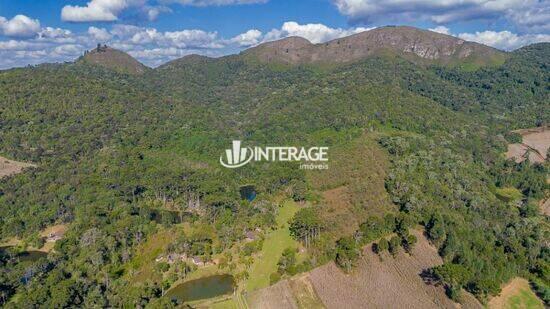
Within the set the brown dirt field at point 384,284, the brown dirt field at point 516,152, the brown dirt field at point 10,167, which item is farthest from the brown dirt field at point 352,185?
the brown dirt field at point 10,167

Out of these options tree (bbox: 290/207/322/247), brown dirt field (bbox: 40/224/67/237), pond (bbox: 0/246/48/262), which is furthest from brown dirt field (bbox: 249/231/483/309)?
brown dirt field (bbox: 40/224/67/237)

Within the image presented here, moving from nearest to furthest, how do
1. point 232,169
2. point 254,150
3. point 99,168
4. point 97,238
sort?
1. point 97,238
2. point 99,168
3. point 232,169
4. point 254,150

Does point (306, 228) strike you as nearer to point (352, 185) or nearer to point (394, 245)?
point (394, 245)

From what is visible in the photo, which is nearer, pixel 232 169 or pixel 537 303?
pixel 537 303

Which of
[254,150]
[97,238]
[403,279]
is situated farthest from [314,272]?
[254,150]

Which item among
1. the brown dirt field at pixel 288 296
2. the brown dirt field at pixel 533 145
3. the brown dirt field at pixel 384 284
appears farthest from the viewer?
the brown dirt field at pixel 533 145

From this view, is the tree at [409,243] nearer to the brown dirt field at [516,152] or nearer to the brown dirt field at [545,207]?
the brown dirt field at [545,207]

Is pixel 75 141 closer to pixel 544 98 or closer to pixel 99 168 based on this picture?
pixel 99 168
